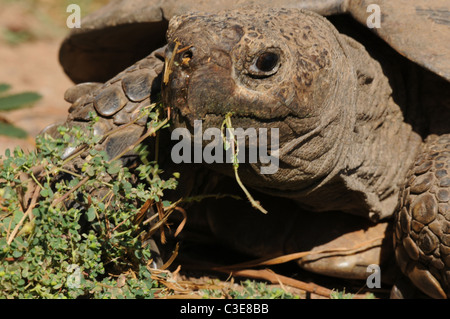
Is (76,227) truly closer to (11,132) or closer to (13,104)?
(11,132)

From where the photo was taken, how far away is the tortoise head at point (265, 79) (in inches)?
96.1

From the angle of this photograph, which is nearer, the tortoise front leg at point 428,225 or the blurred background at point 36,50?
the tortoise front leg at point 428,225

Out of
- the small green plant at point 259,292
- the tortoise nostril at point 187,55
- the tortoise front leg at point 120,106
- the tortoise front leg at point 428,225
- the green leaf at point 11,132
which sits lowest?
the small green plant at point 259,292

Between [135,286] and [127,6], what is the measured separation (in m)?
1.69

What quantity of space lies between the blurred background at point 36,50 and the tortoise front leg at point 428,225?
3.51 m

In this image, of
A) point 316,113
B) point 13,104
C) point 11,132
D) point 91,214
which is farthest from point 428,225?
point 13,104

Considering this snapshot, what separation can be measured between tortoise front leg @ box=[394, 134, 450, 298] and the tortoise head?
486 mm

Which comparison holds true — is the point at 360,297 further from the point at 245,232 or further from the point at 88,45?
the point at 88,45

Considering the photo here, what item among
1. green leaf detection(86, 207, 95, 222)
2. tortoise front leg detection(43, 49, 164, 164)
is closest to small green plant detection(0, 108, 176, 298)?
green leaf detection(86, 207, 95, 222)

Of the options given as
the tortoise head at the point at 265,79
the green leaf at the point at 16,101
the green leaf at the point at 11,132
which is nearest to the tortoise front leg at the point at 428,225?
the tortoise head at the point at 265,79

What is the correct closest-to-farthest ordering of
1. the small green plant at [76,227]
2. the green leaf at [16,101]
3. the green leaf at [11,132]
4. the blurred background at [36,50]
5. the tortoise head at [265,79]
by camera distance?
the tortoise head at [265,79]
the small green plant at [76,227]
the green leaf at [11,132]
the green leaf at [16,101]
the blurred background at [36,50]

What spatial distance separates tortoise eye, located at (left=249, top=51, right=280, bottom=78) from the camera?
2.48 m

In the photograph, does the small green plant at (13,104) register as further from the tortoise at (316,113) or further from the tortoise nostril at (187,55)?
the tortoise nostril at (187,55)
